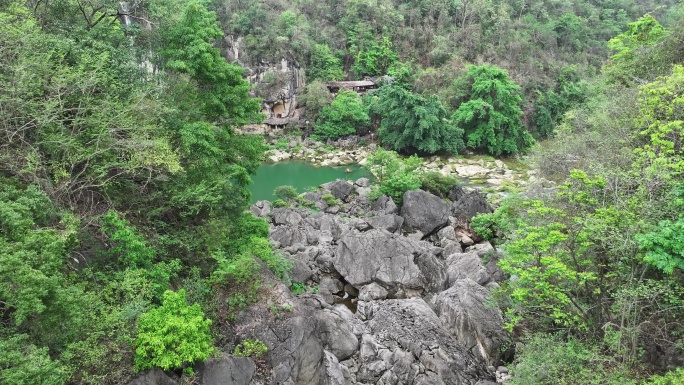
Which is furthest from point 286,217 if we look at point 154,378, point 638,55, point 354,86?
point 354,86

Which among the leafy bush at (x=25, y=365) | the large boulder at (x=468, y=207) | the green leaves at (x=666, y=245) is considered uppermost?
the green leaves at (x=666, y=245)

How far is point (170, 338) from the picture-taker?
8.80 metres

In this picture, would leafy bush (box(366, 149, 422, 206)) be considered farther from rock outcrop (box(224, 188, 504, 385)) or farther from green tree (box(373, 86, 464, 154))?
green tree (box(373, 86, 464, 154))

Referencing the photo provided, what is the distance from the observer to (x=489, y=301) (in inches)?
498

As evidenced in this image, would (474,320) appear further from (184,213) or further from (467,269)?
(184,213)

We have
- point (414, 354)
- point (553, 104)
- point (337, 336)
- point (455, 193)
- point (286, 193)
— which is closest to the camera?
point (414, 354)

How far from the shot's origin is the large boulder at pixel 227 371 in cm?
953

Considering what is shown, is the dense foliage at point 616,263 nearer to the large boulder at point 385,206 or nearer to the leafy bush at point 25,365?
the leafy bush at point 25,365

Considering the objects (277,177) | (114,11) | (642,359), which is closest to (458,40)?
(277,177)

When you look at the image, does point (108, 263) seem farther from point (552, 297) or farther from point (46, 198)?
point (552, 297)

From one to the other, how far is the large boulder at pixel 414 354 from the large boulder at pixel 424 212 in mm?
8846

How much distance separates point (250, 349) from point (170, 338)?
7.98 ft

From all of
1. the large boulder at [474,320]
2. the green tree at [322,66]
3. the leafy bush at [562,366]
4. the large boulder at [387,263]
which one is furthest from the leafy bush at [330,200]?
the green tree at [322,66]

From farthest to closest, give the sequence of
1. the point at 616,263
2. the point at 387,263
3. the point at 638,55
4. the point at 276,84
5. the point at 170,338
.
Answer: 1. the point at 276,84
2. the point at 387,263
3. the point at 638,55
4. the point at 616,263
5. the point at 170,338
